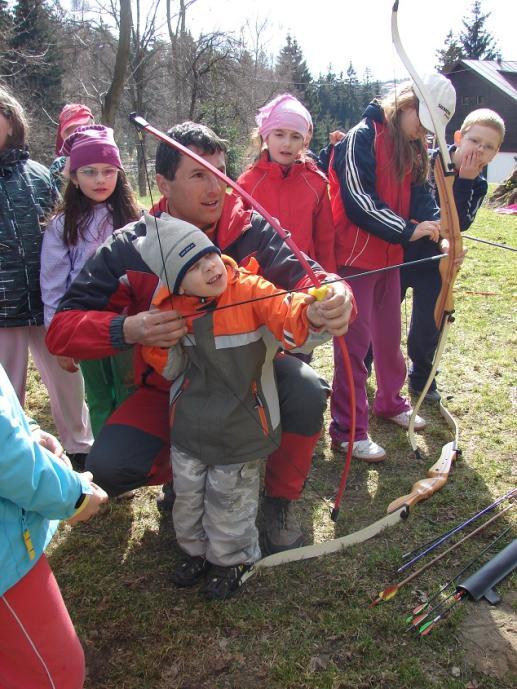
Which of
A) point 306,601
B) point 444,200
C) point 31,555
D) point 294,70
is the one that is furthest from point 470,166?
point 294,70

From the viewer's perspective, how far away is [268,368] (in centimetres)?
210

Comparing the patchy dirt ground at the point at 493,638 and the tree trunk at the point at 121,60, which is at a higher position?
Answer: the tree trunk at the point at 121,60

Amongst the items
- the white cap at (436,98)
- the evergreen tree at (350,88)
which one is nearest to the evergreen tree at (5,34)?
the evergreen tree at (350,88)

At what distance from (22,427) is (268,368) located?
995 millimetres

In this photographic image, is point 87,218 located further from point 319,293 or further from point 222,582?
point 222,582

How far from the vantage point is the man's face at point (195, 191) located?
211 centimetres

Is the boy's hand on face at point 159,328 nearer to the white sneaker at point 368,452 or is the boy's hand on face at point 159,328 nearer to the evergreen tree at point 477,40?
the white sneaker at point 368,452

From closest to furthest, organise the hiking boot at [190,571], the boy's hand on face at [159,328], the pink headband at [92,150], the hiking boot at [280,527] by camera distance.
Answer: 1. the boy's hand on face at [159,328]
2. the hiking boot at [190,571]
3. the hiking boot at [280,527]
4. the pink headband at [92,150]

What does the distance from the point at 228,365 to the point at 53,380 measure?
4.22ft

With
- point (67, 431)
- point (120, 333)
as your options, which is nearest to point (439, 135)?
point (120, 333)

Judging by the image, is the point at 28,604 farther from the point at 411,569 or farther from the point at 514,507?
the point at 514,507

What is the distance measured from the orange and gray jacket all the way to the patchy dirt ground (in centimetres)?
89

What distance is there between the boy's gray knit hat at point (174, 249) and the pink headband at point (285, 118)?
4.11 feet

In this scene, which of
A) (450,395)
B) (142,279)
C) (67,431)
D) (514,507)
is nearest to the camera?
(142,279)
